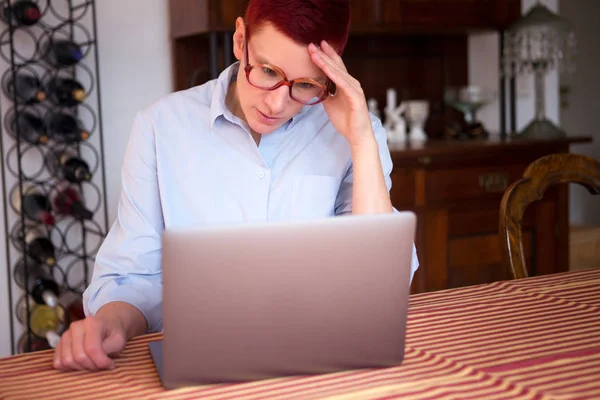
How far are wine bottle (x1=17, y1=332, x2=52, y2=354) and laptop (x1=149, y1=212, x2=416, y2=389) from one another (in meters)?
1.98

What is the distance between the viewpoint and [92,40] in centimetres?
284

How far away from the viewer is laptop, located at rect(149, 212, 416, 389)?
84 cm

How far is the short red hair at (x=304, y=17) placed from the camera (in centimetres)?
133

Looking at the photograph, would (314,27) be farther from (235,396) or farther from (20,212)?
(20,212)

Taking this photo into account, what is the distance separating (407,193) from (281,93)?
1603mm

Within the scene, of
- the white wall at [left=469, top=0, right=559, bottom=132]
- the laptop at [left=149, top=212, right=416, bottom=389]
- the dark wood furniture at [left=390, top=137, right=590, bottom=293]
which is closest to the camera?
the laptop at [left=149, top=212, right=416, bottom=389]

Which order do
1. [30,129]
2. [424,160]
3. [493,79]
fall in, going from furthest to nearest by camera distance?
[493,79]
[424,160]
[30,129]

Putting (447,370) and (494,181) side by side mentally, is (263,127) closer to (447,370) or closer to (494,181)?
(447,370)

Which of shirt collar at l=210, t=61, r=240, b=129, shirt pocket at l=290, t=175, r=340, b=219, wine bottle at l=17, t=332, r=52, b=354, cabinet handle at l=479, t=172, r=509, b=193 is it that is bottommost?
wine bottle at l=17, t=332, r=52, b=354

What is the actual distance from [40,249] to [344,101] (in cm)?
161

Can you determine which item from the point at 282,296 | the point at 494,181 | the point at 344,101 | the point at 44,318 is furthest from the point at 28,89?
the point at 282,296

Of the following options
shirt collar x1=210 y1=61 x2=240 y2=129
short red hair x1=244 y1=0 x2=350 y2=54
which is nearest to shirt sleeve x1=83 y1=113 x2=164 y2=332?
shirt collar x1=210 y1=61 x2=240 y2=129

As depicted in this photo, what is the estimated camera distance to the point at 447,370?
97 centimetres

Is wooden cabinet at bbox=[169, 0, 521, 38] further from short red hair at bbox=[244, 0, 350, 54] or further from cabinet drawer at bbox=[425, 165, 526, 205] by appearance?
short red hair at bbox=[244, 0, 350, 54]
